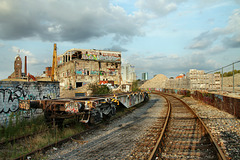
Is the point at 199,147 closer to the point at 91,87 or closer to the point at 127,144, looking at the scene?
the point at 127,144

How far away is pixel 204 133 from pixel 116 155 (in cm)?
364

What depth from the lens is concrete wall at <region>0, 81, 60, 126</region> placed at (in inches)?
283

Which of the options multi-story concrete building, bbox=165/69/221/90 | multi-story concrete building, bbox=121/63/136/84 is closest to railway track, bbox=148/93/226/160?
multi-story concrete building, bbox=165/69/221/90

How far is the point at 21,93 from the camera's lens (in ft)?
26.9

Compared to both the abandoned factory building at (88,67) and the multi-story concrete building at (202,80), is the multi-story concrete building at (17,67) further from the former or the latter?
the multi-story concrete building at (202,80)

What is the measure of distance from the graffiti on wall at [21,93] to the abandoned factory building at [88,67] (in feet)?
95.2

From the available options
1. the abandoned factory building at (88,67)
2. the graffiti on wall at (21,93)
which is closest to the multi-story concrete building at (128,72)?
the abandoned factory building at (88,67)

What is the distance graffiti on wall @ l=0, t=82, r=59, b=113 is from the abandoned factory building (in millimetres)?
29002

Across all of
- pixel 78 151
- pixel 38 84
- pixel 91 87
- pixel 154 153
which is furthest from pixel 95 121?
pixel 91 87

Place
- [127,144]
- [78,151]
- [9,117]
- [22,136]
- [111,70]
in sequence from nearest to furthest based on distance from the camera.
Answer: [78,151]
[127,144]
[22,136]
[9,117]
[111,70]

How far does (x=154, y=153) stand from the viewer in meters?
4.12

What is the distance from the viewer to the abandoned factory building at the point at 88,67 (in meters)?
39.4

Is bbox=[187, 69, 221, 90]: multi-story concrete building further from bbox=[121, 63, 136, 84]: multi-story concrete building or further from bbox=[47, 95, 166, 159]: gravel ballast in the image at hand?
bbox=[121, 63, 136, 84]: multi-story concrete building

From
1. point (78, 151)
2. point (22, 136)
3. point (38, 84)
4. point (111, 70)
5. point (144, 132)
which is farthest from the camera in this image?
point (111, 70)
